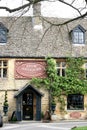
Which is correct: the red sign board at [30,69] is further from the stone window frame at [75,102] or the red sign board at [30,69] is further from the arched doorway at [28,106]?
the stone window frame at [75,102]

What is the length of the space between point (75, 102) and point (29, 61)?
5477mm

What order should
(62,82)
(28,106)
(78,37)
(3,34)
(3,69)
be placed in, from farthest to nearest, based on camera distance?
(78,37), (3,34), (62,82), (3,69), (28,106)

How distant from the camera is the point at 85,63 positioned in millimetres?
39000

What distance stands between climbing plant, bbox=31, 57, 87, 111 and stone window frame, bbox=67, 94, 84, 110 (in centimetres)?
47

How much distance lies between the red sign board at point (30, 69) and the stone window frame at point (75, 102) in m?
3.18

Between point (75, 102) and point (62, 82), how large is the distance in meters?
2.14

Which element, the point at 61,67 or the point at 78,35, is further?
the point at 78,35

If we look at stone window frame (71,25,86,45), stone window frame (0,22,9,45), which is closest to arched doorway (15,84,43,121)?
stone window frame (0,22,9,45)

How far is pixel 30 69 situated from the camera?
37.8 metres

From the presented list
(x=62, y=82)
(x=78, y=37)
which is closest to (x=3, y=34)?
(x=62, y=82)

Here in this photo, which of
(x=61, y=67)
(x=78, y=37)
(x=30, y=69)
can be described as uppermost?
(x=78, y=37)

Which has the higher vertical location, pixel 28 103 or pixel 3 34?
pixel 3 34

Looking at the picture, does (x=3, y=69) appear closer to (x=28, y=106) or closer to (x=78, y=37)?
(x=28, y=106)

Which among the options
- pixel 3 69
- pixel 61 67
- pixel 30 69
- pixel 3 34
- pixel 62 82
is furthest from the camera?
pixel 61 67
